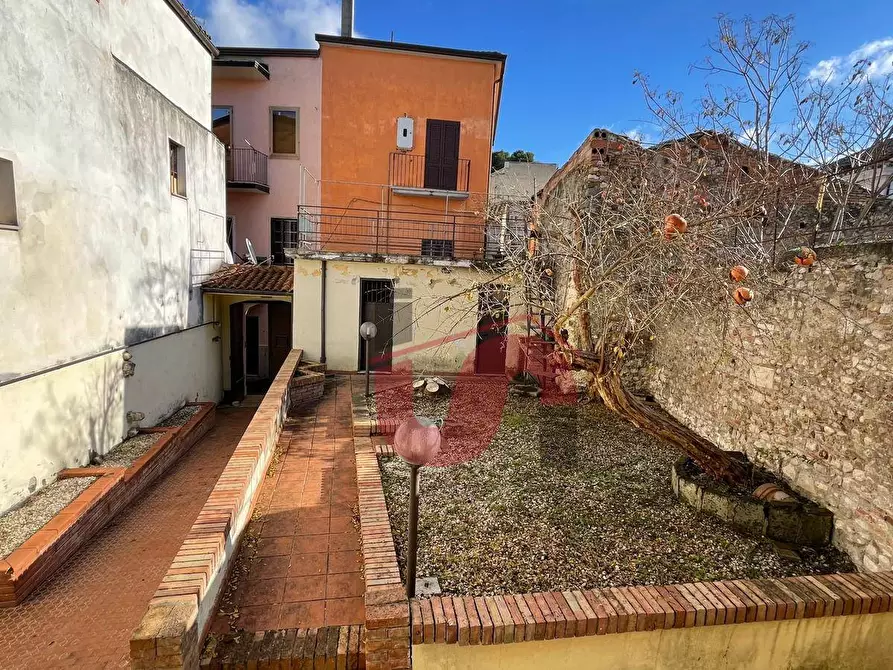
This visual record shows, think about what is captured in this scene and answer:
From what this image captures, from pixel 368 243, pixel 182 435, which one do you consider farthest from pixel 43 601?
pixel 368 243

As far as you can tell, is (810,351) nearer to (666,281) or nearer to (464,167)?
(666,281)

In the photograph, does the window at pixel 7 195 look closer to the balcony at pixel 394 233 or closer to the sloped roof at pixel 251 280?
the sloped roof at pixel 251 280

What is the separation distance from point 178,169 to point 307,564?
1093 cm

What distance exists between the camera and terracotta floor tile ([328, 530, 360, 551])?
4.26 m

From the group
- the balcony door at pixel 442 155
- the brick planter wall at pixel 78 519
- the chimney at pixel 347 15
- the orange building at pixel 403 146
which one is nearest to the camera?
the brick planter wall at pixel 78 519

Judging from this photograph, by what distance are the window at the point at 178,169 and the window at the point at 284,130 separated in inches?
182

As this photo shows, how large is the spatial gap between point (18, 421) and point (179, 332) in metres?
5.14

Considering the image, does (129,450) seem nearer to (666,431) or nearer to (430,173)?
(666,431)

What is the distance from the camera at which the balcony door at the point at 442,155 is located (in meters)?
14.5

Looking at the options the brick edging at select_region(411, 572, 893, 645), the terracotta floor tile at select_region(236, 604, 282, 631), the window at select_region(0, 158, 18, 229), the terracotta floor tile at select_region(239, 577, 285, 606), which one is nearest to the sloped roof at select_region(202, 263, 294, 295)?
the window at select_region(0, 158, 18, 229)

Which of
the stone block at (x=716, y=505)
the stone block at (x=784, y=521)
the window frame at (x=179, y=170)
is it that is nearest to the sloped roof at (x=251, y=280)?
the window frame at (x=179, y=170)

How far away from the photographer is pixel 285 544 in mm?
4250

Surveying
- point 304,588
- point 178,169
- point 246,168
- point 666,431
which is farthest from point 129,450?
point 246,168

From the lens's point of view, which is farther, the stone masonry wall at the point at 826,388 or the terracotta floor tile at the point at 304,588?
the stone masonry wall at the point at 826,388
